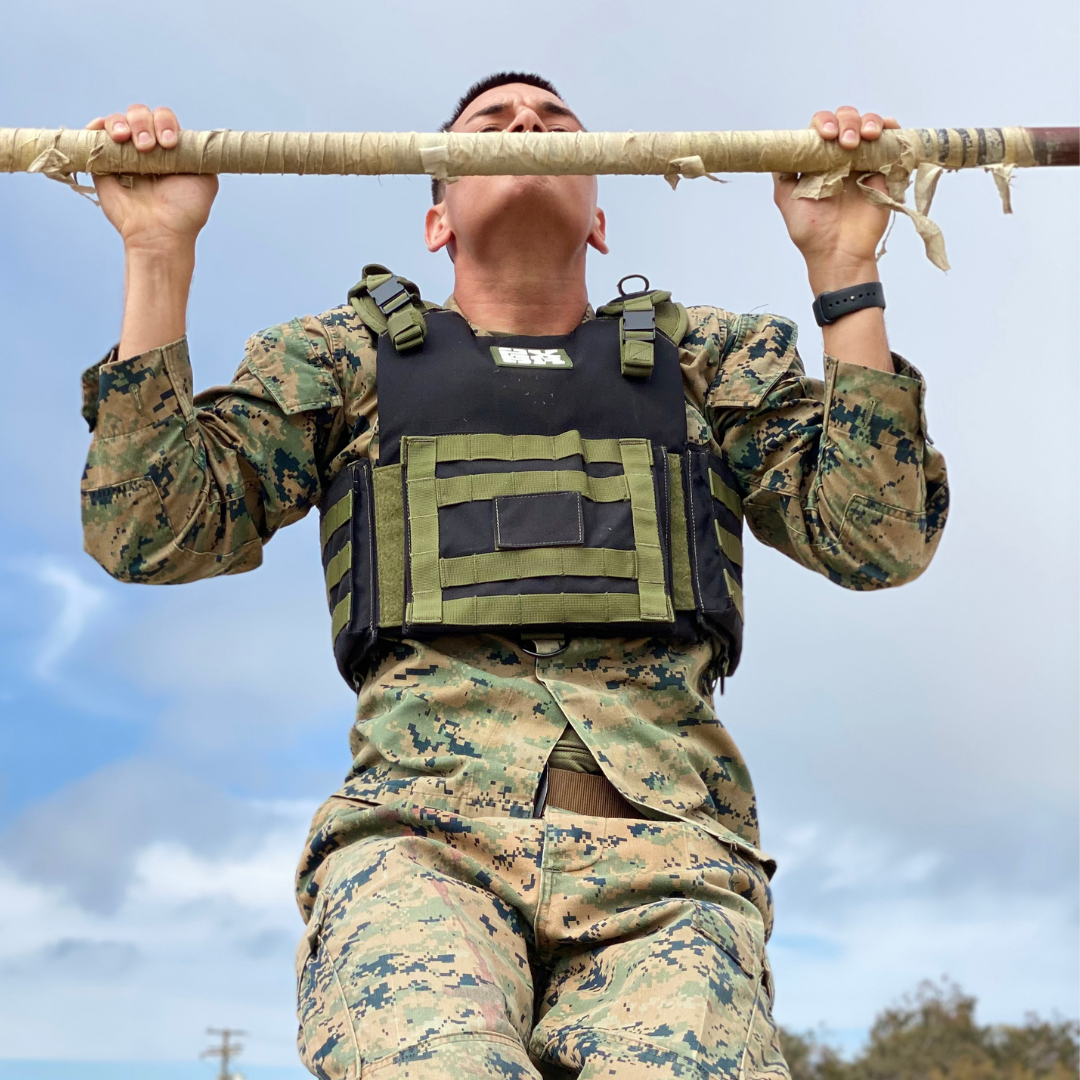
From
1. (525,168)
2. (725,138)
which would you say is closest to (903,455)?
(725,138)

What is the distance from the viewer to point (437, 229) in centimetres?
584

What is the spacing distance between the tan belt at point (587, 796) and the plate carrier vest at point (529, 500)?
0.46 m

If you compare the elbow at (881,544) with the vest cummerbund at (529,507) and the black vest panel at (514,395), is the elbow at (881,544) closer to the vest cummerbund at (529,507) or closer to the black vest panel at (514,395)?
the vest cummerbund at (529,507)

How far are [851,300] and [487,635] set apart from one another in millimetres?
1616

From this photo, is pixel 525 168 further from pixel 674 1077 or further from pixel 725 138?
pixel 674 1077

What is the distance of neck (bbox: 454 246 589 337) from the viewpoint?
530cm

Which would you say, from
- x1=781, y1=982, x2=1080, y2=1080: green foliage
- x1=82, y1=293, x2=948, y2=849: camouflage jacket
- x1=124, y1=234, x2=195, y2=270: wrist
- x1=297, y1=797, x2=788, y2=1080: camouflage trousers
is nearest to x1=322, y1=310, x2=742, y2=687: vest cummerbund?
x1=82, y1=293, x2=948, y2=849: camouflage jacket

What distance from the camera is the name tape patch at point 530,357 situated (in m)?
4.93

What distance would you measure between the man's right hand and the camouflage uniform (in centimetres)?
35

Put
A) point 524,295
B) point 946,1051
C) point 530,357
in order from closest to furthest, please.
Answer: point 530,357
point 524,295
point 946,1051

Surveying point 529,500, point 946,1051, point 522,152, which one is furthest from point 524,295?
point 946,1051

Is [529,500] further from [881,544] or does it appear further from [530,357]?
[881,544]

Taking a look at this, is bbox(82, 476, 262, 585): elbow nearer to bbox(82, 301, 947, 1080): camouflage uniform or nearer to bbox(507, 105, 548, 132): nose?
bbox(82, 301, 947, 1080): camouflage uniform

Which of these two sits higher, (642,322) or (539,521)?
(642,322)
